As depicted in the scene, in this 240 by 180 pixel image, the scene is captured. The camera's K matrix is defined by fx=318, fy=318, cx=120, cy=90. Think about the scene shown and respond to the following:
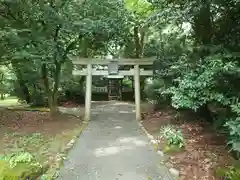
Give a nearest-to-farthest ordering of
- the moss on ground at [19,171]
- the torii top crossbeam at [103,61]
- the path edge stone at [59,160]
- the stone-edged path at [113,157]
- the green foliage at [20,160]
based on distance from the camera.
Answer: the moss on ground at [19,171] < the green foliage at [20,160] < the path edge stone at [59,160] < the stone-edged path at [113,157] < the torii top crossbeam at [103,61]

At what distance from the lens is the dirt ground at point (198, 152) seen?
6.28m

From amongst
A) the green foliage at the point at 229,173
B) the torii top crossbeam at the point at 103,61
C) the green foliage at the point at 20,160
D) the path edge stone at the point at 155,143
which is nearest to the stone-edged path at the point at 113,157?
the path edge stone at the point at 155,143

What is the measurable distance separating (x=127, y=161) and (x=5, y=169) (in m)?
2.87

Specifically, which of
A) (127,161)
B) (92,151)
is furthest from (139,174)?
(92,151)

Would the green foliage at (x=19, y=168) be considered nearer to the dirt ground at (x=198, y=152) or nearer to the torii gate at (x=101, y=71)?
the dirt ground at (x=198, y=152)

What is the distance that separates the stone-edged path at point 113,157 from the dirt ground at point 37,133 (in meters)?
0.54

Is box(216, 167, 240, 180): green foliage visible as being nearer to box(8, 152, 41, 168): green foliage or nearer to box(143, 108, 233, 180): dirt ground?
box(143, 108, 233, 180): dirt ground

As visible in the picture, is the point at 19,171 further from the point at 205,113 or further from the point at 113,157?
the point at 205,113

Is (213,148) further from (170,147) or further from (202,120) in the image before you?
(202,120)

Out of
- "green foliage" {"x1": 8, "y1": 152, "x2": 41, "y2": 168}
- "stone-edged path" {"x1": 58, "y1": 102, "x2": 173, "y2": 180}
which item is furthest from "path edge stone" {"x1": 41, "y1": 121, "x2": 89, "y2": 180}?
"green foliage" {"x1": 8, "y1": 152, "x2": 41, "y2": 168}

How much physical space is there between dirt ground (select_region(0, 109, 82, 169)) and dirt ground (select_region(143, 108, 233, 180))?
2852 millimetres

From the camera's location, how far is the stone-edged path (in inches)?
243

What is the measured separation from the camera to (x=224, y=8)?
811 centimetres

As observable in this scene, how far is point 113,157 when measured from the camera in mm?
7492
